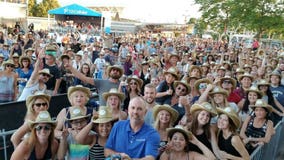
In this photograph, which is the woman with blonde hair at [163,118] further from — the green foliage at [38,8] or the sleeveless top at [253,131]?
Result: the green foliage at [38,8]

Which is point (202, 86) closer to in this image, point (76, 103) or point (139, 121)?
point (76, 103)

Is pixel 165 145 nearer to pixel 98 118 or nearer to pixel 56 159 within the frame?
pixel 98 118

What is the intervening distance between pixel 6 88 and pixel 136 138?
4564mm

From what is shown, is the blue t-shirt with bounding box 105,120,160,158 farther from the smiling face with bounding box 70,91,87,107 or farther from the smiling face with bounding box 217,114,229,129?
the smiling face with bounding box 70,91,87,107

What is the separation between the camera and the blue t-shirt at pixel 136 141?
12.1 ft

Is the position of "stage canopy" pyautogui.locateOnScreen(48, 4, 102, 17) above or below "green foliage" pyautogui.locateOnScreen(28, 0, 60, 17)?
below

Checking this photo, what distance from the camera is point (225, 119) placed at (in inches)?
176

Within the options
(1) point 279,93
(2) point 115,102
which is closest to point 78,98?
(2) point 115,102

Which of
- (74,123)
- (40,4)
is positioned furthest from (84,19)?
(74,123)

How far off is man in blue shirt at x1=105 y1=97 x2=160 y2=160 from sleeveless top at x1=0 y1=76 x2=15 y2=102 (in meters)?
4.32

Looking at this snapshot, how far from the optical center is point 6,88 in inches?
287

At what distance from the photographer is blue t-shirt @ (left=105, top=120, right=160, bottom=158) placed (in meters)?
3.70

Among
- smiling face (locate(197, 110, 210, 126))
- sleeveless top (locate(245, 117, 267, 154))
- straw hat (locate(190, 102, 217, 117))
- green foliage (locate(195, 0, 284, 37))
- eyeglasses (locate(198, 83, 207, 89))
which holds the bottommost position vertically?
sleeveless top (locate(245, 117, 267, 154))

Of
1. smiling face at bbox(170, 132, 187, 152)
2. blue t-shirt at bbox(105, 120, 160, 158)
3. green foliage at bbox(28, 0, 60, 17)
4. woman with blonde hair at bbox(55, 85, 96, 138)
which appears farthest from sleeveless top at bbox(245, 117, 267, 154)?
green foliage at bbox(28, 0, 60, 17)
